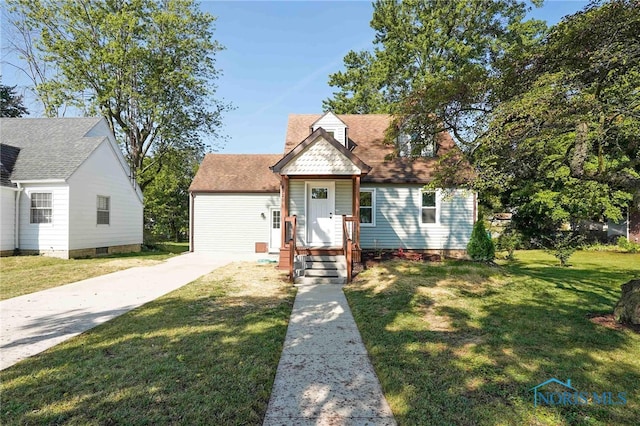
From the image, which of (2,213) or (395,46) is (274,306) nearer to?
(2,213)

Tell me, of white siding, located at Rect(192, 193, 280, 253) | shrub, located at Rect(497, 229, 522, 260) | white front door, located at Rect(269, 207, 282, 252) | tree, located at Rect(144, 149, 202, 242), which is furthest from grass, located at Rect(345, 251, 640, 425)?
tree, located at Rect(144, 149, 202, 242)

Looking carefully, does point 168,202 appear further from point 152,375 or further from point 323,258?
point 152,375

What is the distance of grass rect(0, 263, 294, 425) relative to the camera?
8.69 ft

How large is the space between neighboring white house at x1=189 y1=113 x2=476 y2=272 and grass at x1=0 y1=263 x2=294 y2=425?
17.5 ft

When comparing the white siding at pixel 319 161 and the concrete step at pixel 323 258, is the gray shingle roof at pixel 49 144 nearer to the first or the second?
the white siding at pixel 319 161

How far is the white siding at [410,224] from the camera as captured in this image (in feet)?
43.8

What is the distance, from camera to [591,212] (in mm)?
18953

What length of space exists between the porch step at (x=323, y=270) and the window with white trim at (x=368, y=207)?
3.49 m

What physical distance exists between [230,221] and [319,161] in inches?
296

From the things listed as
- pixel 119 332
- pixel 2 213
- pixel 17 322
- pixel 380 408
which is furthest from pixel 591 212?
pixel 2 213

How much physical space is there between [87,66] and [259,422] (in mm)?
24729

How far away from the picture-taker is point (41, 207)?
12.8 m

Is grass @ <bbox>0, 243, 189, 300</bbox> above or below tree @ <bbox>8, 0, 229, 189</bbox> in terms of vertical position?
below

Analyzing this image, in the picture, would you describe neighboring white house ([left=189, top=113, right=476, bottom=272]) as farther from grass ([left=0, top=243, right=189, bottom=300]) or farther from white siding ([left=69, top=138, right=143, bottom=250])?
grass ([left=0, top=243, right=189, bottom=300])
